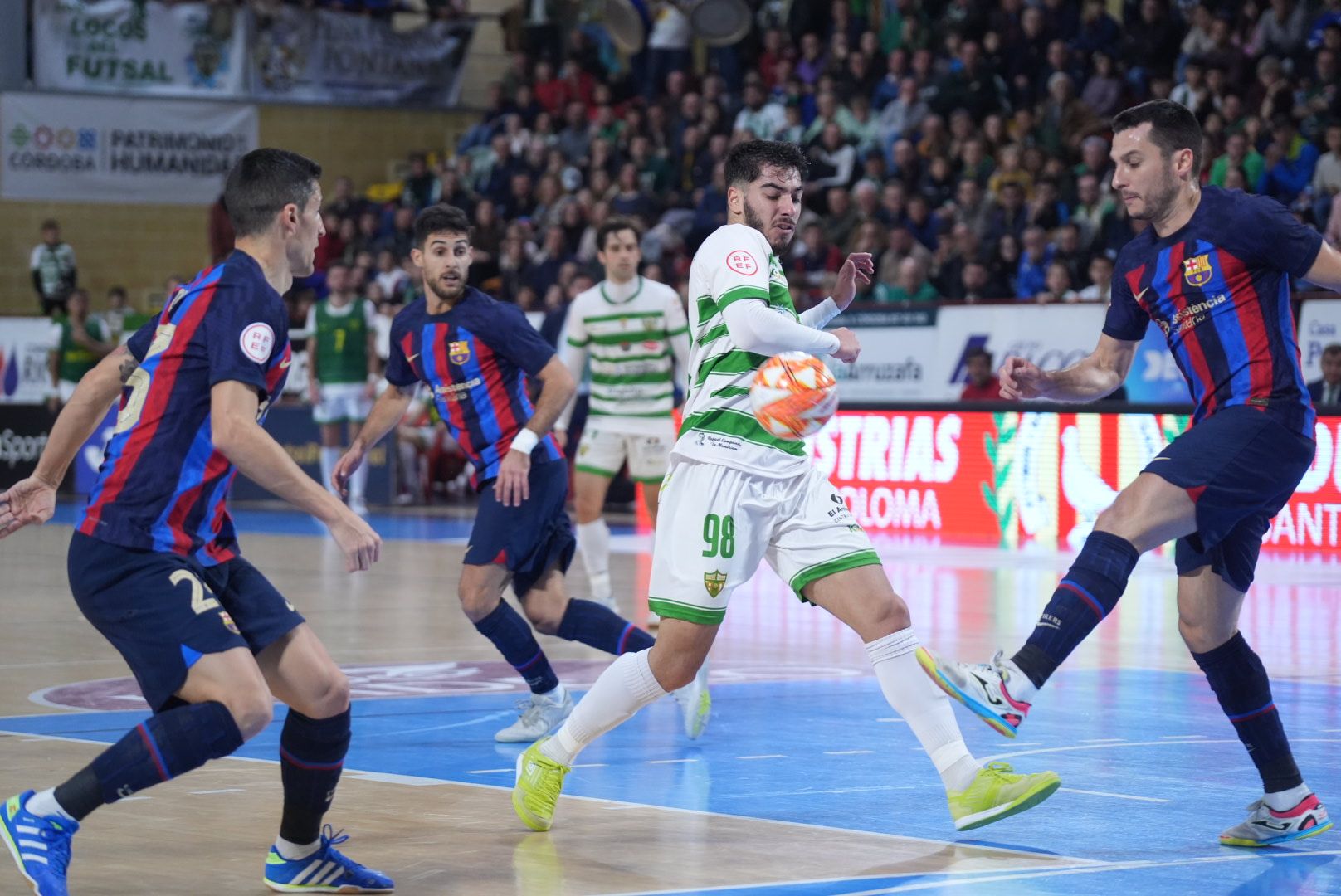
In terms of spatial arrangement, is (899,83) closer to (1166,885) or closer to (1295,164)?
(1295,164)

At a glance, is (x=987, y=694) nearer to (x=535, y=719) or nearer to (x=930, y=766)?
(x=930, y=766)

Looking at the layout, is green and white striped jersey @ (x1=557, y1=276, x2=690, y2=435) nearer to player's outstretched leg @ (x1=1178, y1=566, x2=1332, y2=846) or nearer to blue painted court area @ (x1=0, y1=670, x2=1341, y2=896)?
blue painted court area @ (x1=0, y1=670, x2=1341, y2=896)

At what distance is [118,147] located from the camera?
26.6 metres

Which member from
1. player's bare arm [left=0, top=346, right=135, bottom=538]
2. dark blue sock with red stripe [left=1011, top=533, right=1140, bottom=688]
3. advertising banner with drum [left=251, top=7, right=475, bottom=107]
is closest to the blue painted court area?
dark blue sock with red stripe [left=1011, top=533, right=1140, bottom=688]

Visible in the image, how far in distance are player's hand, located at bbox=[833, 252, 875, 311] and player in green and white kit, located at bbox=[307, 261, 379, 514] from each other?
14.8 meters

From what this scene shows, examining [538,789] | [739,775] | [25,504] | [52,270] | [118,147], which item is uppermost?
[118,147]

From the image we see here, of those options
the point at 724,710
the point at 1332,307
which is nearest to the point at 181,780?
the point at 724,710

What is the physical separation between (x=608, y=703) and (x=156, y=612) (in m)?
1.63

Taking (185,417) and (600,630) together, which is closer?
(185,417)

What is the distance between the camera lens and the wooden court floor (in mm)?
5328

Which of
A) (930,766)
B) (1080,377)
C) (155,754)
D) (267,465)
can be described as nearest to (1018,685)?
(1080,377)

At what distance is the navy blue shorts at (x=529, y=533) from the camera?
766 cm

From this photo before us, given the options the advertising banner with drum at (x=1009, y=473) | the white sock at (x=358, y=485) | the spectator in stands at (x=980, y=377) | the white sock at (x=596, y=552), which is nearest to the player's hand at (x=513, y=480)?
the white sock at (x=596, y=552)

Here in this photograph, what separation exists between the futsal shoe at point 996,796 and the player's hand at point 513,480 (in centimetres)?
245
